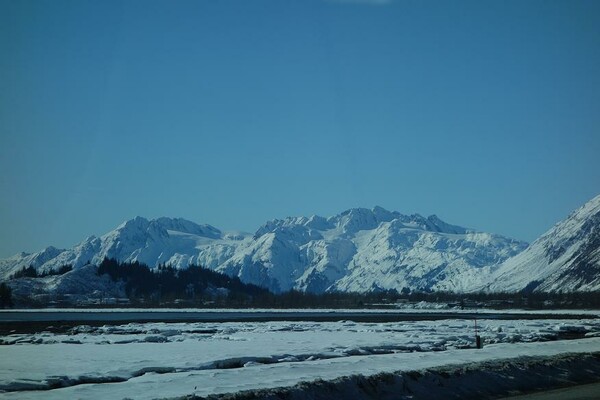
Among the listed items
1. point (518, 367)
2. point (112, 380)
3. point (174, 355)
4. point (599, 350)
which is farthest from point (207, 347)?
point (599, 350)

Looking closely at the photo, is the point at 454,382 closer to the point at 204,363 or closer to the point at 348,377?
the point at 348,377

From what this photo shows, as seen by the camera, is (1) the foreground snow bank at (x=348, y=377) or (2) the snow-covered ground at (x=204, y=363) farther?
(2) the snow-covered ground at (x=204, y=363)

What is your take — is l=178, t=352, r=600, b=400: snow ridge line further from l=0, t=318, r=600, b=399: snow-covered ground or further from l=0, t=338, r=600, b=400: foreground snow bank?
l=0, t=318, r=600, b=399: snow-covered ground

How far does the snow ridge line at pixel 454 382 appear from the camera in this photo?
28.2m

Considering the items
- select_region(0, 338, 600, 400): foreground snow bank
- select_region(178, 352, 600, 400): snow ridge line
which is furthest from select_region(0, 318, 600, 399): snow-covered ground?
select_region(178, 352, 600, 400): snow ridge line

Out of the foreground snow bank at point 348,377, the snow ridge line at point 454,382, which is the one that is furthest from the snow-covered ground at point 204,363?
the snow ridge line at point 454,382

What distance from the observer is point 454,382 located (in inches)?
1294

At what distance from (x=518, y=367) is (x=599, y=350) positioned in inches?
541

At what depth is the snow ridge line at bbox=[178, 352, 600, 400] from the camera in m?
28.2

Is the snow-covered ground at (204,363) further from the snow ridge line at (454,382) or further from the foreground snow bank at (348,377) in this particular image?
the snow ridge line at (454,382)

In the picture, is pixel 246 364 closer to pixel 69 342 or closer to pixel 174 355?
pixel 174 355

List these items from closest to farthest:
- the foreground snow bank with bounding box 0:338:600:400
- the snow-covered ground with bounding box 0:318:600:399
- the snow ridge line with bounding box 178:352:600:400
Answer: the foreground snow bank with bounding box 0:338:600:400
the snow ridge line with bounding box 178:352:600:400
the snow-covered ground with bounding box 0:318:600:399

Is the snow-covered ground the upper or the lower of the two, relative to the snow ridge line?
upper

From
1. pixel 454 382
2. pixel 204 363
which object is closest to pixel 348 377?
pixel 454 382
